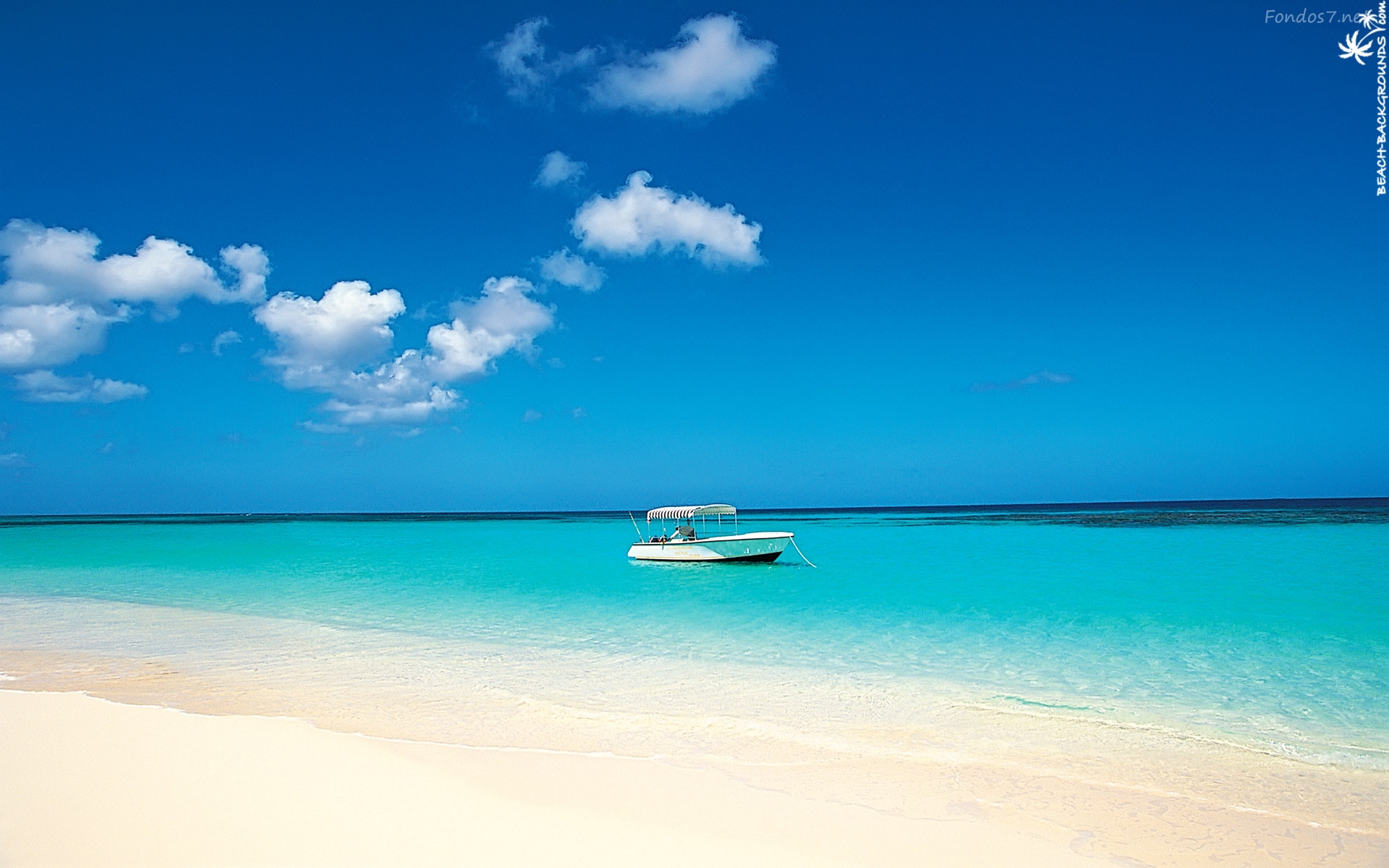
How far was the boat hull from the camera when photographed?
23406mm

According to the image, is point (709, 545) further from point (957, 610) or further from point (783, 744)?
point (783, 744)

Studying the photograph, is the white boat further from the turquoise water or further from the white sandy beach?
the white sandy beach

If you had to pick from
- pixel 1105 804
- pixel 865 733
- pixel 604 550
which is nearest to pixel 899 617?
pixel 865 733

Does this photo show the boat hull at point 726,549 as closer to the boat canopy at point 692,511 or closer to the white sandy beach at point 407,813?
the boat canopy at point 692,511

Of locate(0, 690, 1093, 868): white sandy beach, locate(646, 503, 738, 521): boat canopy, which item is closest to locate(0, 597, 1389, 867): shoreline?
locate(0, 690, 1093, 868): white sandy beach

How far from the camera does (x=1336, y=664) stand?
909 centimetres

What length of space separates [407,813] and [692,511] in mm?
18699

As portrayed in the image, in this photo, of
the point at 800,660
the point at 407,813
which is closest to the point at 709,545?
the point at 800,660

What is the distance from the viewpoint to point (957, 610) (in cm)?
1380

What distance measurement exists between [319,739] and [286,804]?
4.67 ft

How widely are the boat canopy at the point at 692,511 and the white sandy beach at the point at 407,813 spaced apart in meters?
17.5

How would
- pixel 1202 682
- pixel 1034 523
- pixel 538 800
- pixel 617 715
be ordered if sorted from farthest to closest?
pixel 1034 523 → pixel 1202 682 → pixel 617 715 → pixel 538 800

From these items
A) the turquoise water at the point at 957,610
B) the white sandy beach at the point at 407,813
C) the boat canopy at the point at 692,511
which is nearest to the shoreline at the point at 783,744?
the white sandy beach at the point at 407,813

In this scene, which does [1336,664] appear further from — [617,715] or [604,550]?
[604,550]
